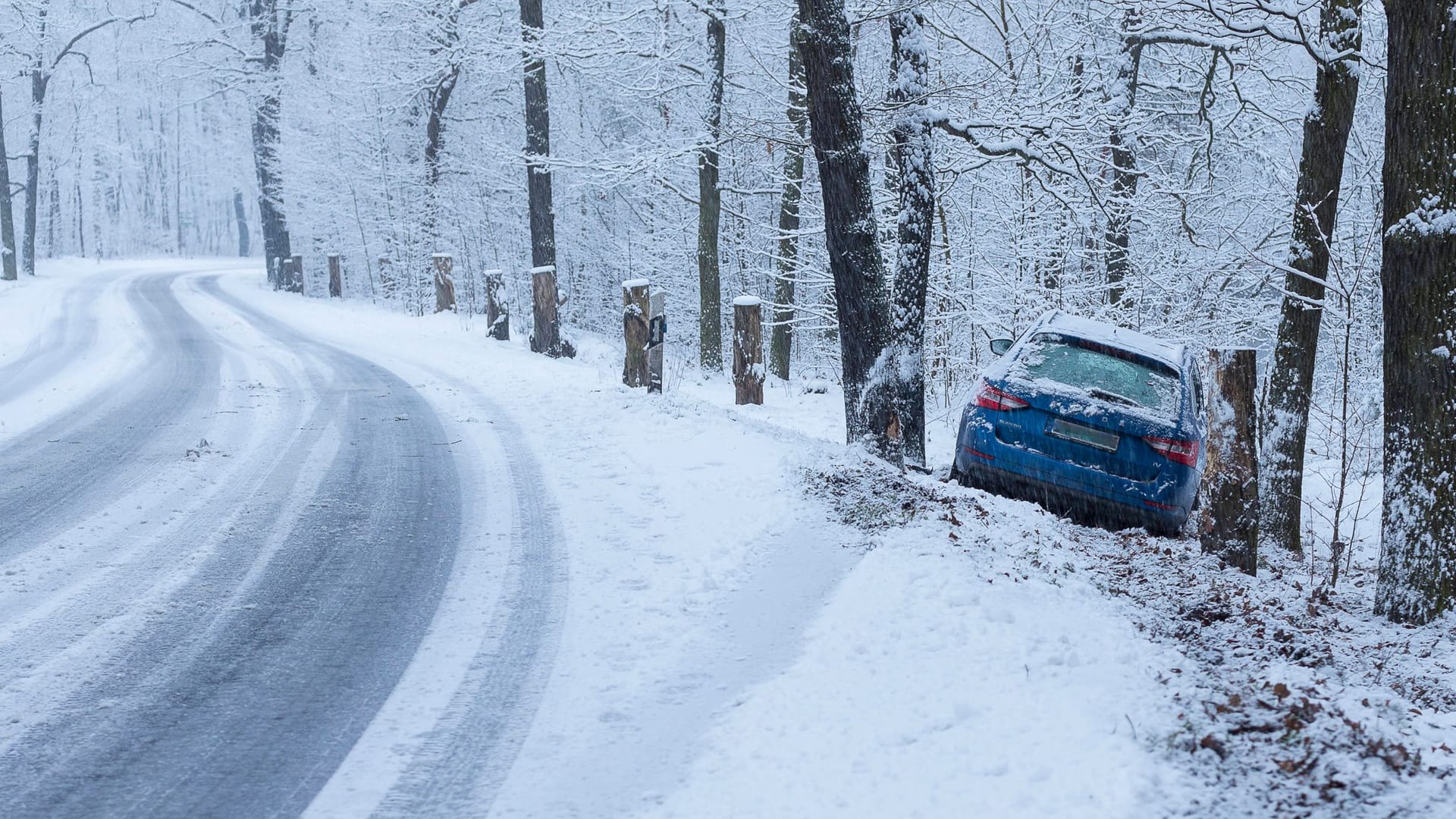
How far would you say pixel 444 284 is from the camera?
2214 cm

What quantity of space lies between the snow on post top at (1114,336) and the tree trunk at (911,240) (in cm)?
99

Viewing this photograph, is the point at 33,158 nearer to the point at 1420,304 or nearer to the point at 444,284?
the point at 444,284

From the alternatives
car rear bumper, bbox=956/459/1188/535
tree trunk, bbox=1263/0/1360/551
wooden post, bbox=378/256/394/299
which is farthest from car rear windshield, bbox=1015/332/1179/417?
wooden post, bbox=378/256/394/299

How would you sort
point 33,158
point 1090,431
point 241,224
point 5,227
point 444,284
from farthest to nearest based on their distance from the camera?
point 241,224 < point 33,158 < point 5,227 < point 444,284 < point 1090,431

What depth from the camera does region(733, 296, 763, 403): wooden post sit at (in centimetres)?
1286

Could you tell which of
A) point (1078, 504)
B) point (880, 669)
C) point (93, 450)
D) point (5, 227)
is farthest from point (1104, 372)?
point (5, 227)

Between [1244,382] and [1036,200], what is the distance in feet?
25.1

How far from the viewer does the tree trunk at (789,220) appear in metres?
15.1

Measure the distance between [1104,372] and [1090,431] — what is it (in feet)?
1.73

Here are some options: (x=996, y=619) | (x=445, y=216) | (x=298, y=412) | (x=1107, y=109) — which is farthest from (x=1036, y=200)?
(x=445, y=216)

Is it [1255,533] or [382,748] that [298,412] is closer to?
[382,748]

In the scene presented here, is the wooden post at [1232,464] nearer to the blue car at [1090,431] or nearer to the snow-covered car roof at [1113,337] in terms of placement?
the blue car at [1090,431]

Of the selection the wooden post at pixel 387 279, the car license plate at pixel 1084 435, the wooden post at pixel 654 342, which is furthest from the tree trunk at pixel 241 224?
the car license plate at pixel 1084 435

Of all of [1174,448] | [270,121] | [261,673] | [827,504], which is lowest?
[261,673]
